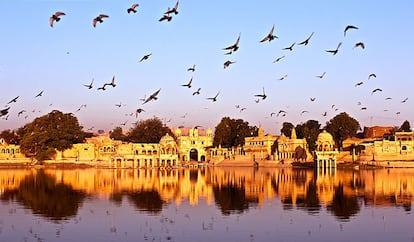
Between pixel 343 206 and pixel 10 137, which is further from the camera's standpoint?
pixel 10 137

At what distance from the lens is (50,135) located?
6619cm

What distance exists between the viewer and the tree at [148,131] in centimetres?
7569

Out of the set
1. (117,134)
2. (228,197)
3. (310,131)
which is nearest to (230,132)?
(310,131)

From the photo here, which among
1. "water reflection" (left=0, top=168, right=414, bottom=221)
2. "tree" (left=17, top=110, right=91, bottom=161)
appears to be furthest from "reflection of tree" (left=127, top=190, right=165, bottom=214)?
"tree" (left=17, top=110, right=91, bottom=161)

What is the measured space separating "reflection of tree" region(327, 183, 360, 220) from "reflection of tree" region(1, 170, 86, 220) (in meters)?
8.97

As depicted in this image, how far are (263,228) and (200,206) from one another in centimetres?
594

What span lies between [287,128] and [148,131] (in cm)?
1722

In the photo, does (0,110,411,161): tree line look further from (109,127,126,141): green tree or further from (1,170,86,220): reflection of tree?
(1,170,86,220): reflection of tree

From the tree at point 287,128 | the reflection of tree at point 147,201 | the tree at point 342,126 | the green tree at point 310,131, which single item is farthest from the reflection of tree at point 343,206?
the tree at point 287,128

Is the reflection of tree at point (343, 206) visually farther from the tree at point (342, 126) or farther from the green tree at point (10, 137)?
the green tree at point (10, 137)

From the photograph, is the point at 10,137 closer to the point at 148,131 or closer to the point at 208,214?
the point at 148,131

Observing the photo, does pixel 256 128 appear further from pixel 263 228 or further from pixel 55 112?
pixel 263 228

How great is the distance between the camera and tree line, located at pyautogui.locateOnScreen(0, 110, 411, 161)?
66.7 metres

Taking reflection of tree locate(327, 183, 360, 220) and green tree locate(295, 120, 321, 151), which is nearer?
reflection of tree locate(327, 183, 360, 220)
